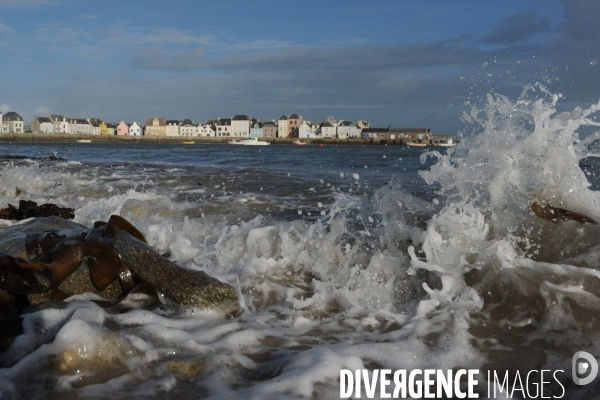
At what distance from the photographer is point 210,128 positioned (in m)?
126

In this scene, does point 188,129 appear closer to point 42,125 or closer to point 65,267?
point 42,125

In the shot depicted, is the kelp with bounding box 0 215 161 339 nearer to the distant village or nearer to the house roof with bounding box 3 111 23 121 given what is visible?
the distant village

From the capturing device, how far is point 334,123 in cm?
12556

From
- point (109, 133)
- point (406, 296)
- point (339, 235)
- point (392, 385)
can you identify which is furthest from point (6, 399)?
point (109, 133)

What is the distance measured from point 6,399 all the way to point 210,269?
2.50 m

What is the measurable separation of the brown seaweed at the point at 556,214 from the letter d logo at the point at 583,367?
191 centimetres

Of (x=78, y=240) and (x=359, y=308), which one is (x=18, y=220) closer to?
(x=78, y=240)

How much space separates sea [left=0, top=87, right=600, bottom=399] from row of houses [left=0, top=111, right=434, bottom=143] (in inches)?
4212

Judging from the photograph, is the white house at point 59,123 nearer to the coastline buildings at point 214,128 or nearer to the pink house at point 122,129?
the coastline buildings at point 214,128

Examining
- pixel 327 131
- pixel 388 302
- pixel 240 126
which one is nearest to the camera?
pixel 388 302

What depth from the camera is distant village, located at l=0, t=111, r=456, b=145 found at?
117 metres

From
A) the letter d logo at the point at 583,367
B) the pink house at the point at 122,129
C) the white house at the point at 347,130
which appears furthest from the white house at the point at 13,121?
the letter d logo at the point at 583,367

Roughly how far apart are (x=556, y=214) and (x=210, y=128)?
125126 mm

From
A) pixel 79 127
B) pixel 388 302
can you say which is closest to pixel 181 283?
pixel 388 302
